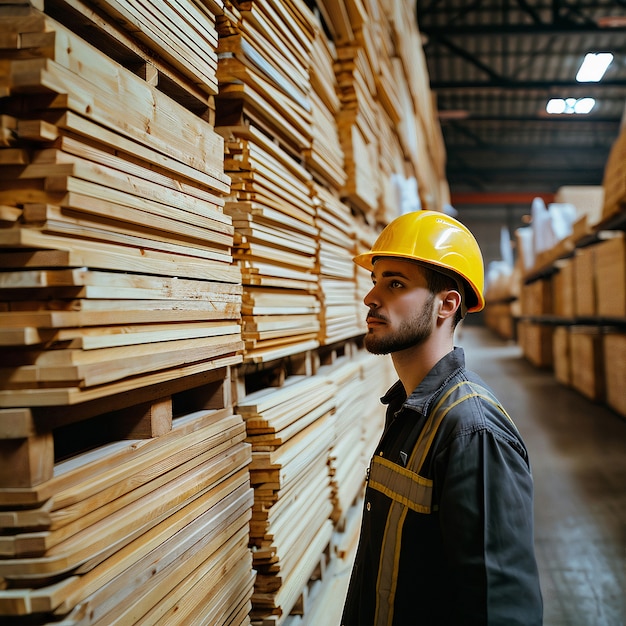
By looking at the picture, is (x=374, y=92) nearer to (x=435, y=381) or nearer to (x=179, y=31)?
(x=179, y=31)

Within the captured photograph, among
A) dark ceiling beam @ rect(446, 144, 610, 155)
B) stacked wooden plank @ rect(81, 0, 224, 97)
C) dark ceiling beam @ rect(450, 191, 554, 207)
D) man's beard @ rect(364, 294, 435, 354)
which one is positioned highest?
dark ceiling beam @ rect(446, 144, 610, 155)

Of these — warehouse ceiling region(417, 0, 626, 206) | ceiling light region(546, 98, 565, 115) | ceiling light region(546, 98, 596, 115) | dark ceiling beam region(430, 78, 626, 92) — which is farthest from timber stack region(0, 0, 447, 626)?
ceiling light region(546, 98, 596, 115)

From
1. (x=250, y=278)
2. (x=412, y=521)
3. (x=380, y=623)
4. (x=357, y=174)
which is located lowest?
(x=380, y=623)

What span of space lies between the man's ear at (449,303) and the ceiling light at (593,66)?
1421cm

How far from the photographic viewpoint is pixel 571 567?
4.12 metres

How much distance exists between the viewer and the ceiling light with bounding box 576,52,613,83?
1302 centimetres

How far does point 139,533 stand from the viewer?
151cm

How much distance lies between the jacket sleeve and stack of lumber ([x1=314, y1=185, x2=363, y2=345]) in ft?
6.51

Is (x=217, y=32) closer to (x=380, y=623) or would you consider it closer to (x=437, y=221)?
(x=437, y=221)

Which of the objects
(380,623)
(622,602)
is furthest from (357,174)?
(622,602)

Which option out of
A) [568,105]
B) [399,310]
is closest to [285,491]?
[399,310]

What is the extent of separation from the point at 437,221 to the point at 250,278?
87 centimetres

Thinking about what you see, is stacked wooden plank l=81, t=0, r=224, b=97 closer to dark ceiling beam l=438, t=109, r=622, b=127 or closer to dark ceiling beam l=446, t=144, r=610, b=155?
dark ceiling beam l=438, t=109, r=622, b=127

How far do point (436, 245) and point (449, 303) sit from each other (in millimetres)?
240
